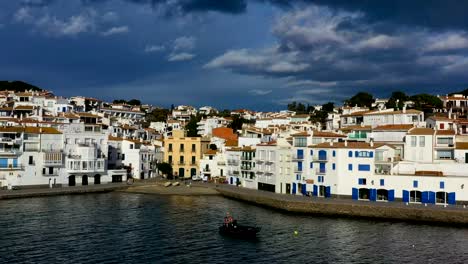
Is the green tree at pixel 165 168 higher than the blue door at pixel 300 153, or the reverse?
the blue door at pixel 300 153

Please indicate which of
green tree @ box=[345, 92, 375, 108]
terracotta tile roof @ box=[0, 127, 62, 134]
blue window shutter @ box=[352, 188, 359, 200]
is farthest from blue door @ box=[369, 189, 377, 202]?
green tree @ box=[345, 92, 375, 108]

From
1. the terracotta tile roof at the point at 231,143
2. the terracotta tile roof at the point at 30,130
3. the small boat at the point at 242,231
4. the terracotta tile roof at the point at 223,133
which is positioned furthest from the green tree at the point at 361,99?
the small boat at the point at 242,231

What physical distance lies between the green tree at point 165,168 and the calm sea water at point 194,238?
30.7 meters

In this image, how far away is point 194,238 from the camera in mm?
44438

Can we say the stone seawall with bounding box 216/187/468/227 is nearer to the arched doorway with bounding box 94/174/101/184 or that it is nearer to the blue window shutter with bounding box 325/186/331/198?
the blue window shutter with bounding box 325/186/331/198

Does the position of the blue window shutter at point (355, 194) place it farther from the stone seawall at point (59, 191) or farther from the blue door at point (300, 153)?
the stone seawall at point (59, 191)

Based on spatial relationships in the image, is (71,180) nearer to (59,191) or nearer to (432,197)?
(59,191)

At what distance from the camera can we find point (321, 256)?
39000 mm

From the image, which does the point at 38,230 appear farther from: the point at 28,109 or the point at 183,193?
the point at 28,109

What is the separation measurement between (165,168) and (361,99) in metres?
67.8

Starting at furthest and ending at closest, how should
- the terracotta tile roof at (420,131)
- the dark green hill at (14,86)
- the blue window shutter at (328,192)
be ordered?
the dark green hill at (14,86) < the terracotta tile roof at (420,131) < the blue window shutter at (328,192)

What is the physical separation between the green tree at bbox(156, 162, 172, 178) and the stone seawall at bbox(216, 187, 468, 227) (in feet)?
105

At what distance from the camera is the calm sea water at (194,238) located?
3822 cm

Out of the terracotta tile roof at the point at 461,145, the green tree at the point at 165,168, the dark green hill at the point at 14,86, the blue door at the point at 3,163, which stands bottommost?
the green tree at the point at 165,168
